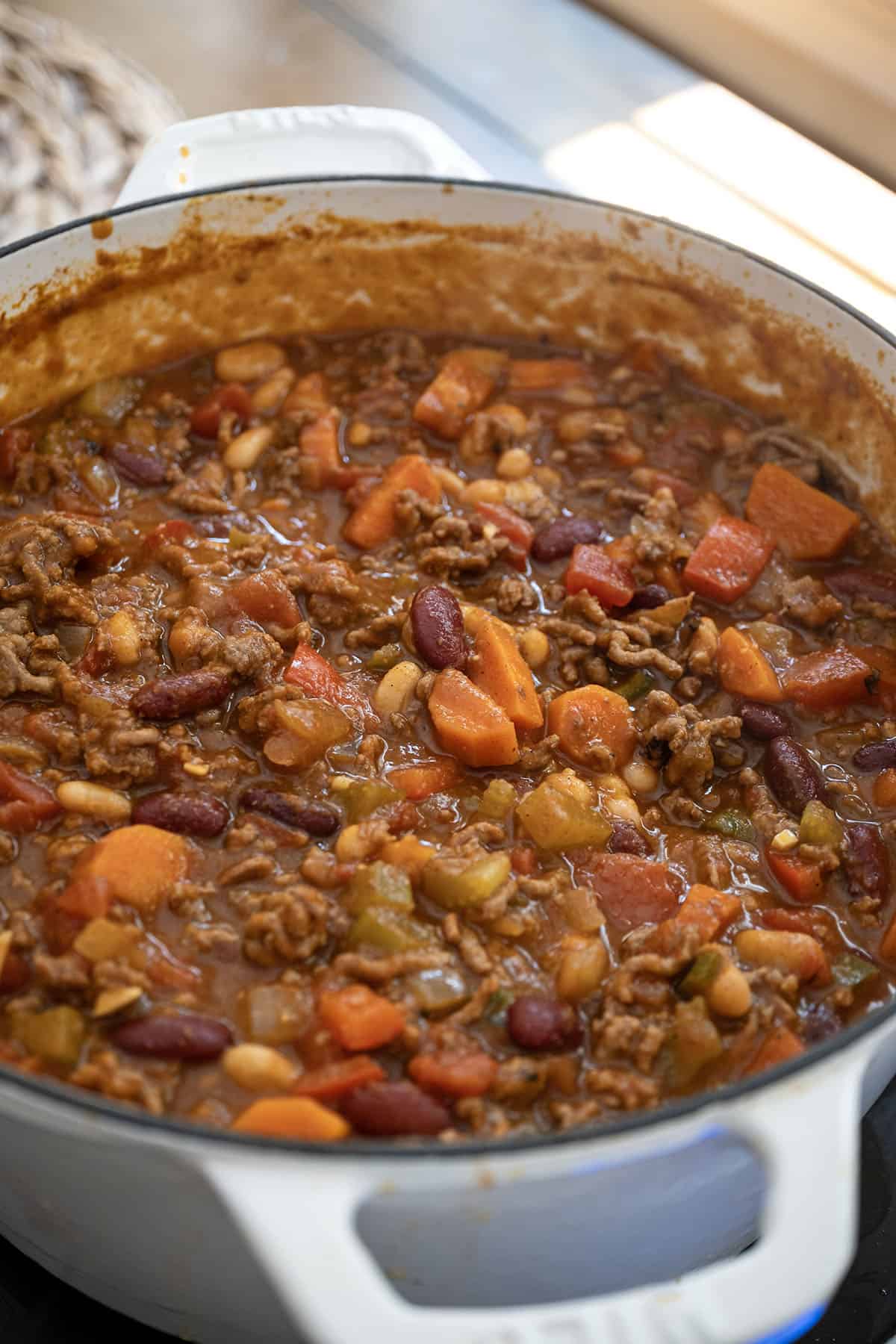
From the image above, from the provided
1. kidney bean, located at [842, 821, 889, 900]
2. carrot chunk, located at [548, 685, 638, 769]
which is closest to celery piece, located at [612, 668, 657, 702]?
carrot chunk, located at [548, 685, 638, 769]

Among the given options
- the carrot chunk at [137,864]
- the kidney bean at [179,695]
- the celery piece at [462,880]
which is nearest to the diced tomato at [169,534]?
the kidney bean at [179,695]

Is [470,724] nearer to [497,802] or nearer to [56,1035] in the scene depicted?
[497,802]

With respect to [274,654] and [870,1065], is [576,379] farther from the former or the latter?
[870,1065]

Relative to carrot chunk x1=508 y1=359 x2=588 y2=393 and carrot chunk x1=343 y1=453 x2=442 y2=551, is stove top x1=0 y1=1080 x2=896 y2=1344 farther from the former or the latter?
carrot chunk x1=508 y1=359 x2=588 y2=393

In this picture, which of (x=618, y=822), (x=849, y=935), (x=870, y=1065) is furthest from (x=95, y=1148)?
(x=849, y=935)

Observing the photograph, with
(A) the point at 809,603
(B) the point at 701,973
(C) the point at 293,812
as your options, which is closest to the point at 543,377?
(A) the point at 809,603
